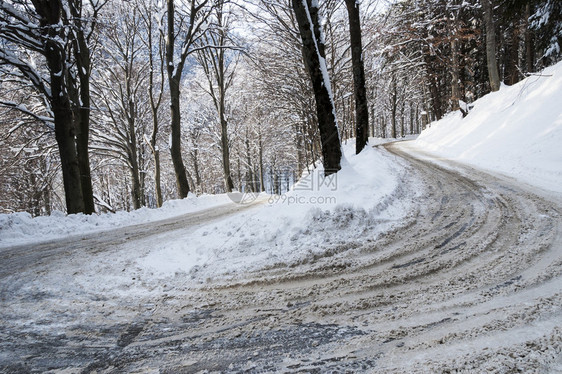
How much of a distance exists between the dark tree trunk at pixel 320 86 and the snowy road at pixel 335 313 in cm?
293

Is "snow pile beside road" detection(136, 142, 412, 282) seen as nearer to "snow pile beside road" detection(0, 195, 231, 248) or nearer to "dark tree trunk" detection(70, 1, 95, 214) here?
"snow pile beside road" detection(0, 195, 231, 248)

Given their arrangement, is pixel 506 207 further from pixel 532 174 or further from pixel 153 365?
pixel 153 365

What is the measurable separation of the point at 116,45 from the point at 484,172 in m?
17.8

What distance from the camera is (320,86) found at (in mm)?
6039

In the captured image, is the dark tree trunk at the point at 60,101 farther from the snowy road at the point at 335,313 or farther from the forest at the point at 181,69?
the snowy road at the point at 335,313

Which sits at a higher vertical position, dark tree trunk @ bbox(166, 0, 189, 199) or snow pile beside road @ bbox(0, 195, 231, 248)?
dark tree trunk @ bbox(166, 0, 189, 199)

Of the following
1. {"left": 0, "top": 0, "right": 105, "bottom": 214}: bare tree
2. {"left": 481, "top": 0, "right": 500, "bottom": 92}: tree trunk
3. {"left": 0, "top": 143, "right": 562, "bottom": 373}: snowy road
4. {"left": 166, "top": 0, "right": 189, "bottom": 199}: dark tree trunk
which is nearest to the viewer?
{"left": 0, "top": 143, "right": 562, "bottom": 373}: snowy road

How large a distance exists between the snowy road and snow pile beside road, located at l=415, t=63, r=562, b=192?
3772 mm

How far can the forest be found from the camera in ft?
25.2

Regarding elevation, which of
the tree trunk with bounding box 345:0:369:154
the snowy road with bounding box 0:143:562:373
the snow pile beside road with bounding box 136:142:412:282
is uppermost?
the tree trunk with bounding box 345:0:369:154

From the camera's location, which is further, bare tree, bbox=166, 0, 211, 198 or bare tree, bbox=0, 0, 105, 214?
bare tree, bbox=166, 0, 211, 198

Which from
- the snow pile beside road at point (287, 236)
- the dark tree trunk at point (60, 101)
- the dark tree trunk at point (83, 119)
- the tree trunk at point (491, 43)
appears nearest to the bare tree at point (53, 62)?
the dark tree trunk at point (60, 101)

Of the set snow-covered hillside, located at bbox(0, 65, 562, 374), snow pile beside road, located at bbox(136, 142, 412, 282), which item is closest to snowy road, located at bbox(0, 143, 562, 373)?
snow-covered hillside, located at bbox(0, 65, 562, 374)

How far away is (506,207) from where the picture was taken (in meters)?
4.29
